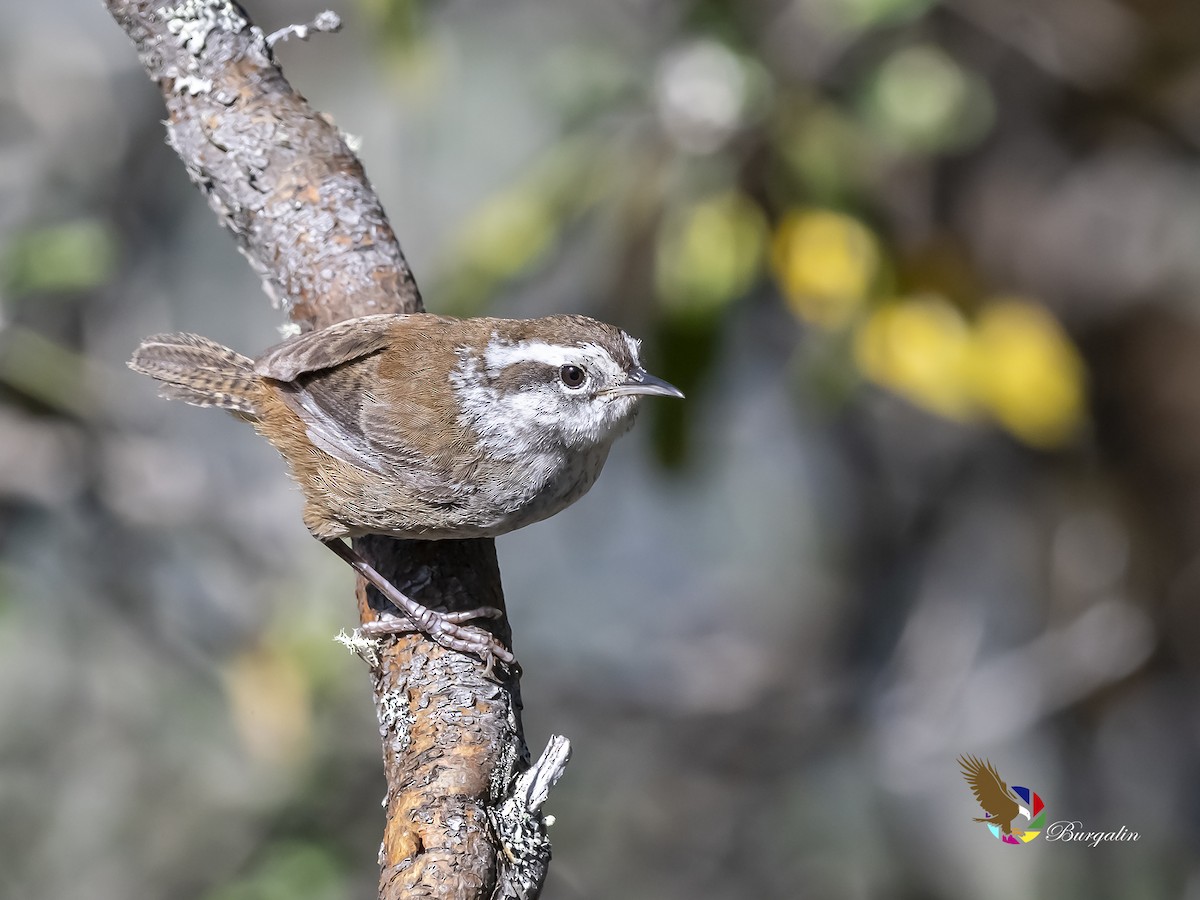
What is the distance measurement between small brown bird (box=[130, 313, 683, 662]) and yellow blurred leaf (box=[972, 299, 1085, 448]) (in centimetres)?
175

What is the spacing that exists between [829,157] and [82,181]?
3768mm

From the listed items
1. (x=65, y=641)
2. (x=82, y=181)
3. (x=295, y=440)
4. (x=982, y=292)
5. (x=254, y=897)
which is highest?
(x=82, y=181)

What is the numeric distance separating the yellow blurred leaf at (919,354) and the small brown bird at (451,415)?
1.23 meters

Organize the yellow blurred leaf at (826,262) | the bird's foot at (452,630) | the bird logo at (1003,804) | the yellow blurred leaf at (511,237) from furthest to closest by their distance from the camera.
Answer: the bird logo at (1003,804) < the yellow blurred leaf at (826,262) < the yellow blurred leaf at (511,237) < the bird's foot at (452,630)

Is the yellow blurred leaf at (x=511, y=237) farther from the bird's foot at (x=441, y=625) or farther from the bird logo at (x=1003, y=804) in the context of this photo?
the bird logo at (x=1003, y=804)

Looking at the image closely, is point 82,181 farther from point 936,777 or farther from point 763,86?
point 936,777

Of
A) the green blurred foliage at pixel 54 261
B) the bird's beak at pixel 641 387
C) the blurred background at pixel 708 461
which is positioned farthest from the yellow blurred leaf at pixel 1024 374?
the green blurred foliage at pixel 54 261

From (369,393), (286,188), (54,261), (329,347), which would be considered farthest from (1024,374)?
(54,261)

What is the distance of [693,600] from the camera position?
716 cm

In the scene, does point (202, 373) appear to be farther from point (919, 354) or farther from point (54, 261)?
point (919, 354)

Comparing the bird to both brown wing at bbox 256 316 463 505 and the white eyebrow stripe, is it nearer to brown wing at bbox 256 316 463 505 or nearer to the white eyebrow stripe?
the white eyebrow stripe

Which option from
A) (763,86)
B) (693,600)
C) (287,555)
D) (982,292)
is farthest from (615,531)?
(763,86)

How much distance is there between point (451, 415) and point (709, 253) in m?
1.27

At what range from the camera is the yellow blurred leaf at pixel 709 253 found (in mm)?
4250
